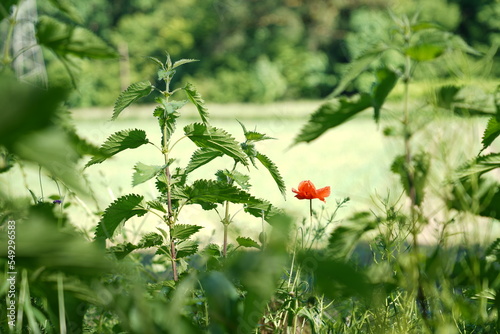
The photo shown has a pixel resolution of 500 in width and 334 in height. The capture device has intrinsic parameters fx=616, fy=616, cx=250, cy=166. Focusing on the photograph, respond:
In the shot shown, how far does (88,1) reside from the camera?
28062 mm

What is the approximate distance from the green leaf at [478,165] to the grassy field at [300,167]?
0.08 feet

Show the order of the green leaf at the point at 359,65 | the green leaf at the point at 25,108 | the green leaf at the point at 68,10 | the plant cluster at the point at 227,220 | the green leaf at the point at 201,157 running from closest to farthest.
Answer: the green leaf at the point at 25,108
the plant cluster at the point at 227,220
the green leaf at the point at 68,10
the green leaf at the point at 359,65
the green leaf at the point at 201,157

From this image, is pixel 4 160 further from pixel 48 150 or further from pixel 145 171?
pixel 48 150

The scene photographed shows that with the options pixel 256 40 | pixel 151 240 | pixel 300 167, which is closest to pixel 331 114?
pixel 151 240

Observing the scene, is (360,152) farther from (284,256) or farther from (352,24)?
(352,24)

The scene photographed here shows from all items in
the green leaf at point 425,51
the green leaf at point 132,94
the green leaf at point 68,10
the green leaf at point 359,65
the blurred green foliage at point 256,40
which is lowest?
the blurred green foliage at point 256,40

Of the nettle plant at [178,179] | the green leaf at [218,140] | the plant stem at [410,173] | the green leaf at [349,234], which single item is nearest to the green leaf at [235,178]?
the nettle plant at [178,179]

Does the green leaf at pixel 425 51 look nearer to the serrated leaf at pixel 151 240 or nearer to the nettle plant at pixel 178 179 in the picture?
the nettle plant at pixel 178 179

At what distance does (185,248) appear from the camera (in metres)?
1.25

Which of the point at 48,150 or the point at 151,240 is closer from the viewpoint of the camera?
the point at 48,150

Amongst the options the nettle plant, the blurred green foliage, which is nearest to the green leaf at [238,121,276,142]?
the nettle plant

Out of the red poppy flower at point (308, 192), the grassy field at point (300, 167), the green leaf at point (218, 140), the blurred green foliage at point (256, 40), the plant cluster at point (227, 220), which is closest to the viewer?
the plant cluster at point (227, 220)

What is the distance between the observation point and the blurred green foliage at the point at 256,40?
2539 cm

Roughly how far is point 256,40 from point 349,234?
87.1ft
